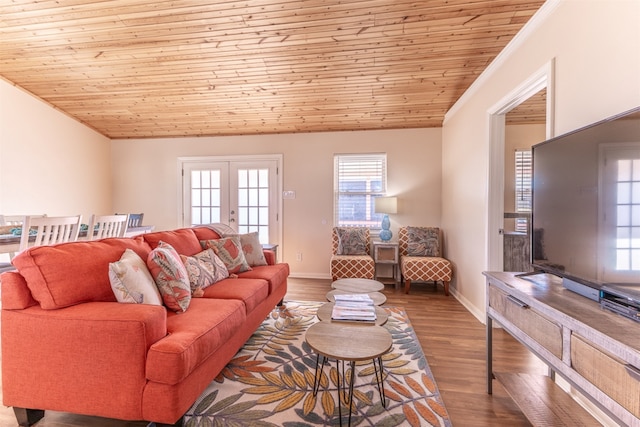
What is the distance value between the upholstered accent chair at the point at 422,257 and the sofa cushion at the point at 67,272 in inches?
130

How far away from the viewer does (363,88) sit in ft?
11.8

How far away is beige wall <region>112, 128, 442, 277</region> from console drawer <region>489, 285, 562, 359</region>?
2.74 metres

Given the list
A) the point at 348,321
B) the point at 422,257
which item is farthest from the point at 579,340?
the point at 422,257

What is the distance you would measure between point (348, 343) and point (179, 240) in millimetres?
1811

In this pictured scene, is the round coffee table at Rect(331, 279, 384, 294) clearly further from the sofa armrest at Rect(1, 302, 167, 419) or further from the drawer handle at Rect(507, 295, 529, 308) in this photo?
the sofa armrest at Rect(1, 302, 167, 419)

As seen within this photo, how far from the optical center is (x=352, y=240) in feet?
14.3

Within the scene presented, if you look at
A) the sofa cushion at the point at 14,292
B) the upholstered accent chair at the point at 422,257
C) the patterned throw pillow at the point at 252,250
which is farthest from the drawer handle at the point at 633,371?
the upholstered accent chair at the point at 422,257

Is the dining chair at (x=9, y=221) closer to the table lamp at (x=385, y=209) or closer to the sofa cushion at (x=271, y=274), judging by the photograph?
the sofa cushion at (x=271, y=274)

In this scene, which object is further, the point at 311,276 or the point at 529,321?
the point at 311,276

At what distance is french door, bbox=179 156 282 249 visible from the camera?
4.85 m

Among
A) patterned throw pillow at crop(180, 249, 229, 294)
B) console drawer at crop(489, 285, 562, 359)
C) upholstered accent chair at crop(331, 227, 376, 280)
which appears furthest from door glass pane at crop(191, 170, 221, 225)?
console drawer at crop(489, 285, 562, 359)

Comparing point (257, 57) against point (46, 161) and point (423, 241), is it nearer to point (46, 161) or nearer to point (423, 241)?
point (423, 241)

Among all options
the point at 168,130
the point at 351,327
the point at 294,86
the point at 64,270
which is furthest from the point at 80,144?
the point at 351,327

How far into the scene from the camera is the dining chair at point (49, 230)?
2309 mm
